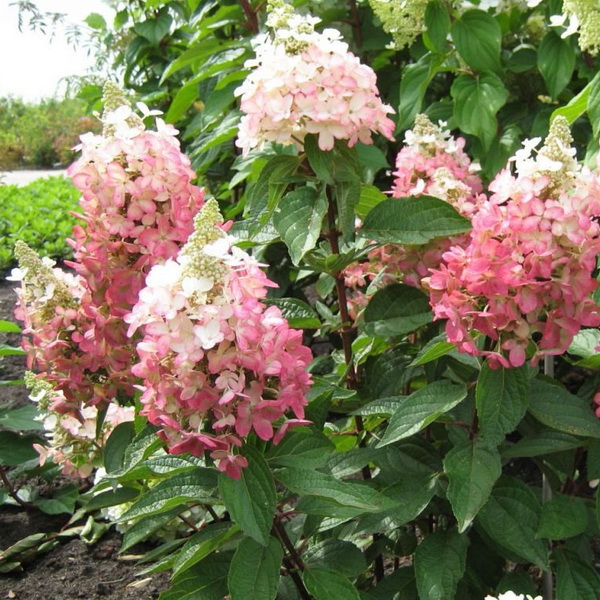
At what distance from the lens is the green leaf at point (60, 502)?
281 cm

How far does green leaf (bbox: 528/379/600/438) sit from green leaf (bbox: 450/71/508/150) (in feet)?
3.75

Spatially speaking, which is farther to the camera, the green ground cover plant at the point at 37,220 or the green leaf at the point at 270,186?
the green ground cover plant at the point at 37,220

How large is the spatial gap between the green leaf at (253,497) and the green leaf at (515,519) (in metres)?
0.46

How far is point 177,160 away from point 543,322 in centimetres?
70

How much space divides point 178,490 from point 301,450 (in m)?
0.22

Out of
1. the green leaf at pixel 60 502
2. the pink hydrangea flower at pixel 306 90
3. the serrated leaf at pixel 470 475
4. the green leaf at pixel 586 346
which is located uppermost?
the pink hydrangea flower at pixel 306 90

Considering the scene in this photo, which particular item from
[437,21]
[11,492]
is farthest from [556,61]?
[11,492]

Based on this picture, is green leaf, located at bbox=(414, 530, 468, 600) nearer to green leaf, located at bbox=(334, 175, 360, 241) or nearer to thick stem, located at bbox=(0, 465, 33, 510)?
green leaf, located at bbox=(334, 175, 360, 241)

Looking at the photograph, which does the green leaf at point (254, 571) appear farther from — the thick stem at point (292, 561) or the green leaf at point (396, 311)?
the green leaf at point (396, 311)

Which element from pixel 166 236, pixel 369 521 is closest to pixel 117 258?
pixel 166 236

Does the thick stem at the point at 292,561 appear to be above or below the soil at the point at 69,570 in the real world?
above

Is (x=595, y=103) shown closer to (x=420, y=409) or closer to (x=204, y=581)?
(x=420, y=409)

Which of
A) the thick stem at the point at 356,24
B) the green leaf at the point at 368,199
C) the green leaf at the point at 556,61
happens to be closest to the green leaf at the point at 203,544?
the green leaf at the point at 368,199

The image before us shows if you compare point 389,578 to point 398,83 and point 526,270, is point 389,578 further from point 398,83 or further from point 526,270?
point 398,83
